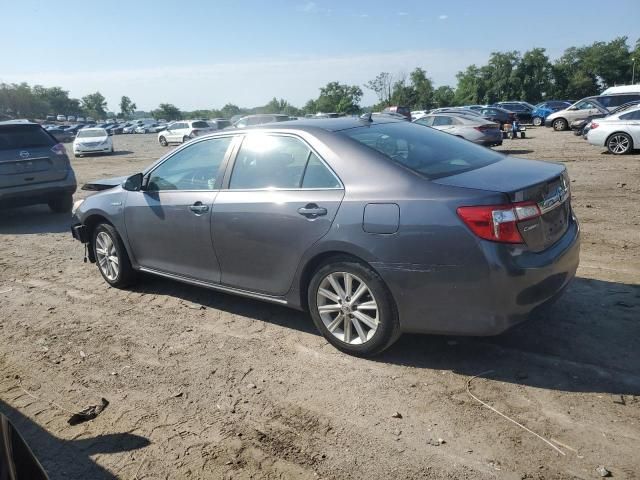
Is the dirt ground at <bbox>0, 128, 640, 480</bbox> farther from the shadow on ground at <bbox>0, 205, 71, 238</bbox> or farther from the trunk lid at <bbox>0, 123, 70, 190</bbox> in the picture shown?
the trunk lid at <bbox>0, 123, 70, 190</bbox>

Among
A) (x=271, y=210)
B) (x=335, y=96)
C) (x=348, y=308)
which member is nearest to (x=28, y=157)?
(x=271, y=210)

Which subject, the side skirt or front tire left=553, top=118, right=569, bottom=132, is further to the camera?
front tire left=553, top=118, right=569, bottom=132

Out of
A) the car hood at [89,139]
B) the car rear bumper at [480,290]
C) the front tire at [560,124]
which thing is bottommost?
the car rear bumper at [480,290]

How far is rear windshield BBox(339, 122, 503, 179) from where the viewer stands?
3.61m

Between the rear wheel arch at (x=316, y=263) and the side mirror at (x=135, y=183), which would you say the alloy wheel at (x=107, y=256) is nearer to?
the side mirror at (x=135, y=183)

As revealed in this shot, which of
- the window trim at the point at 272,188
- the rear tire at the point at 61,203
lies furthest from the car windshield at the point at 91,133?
the window trim at the point at 272,188

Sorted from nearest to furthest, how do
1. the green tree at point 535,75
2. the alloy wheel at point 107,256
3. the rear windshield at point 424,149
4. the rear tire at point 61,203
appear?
the rear windshield at point 424,149, the alloy wheel at point 107,256, the rear tire at point 61,203, the green tree at point 535,75

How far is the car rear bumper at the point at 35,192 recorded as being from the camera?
29.4 feet


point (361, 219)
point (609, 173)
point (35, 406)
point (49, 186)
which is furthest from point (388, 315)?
point (609, 173)

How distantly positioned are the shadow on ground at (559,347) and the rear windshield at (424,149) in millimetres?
1193

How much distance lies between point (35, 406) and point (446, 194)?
306cm

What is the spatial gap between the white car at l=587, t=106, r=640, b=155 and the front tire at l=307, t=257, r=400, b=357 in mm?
13994

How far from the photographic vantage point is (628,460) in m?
2.53

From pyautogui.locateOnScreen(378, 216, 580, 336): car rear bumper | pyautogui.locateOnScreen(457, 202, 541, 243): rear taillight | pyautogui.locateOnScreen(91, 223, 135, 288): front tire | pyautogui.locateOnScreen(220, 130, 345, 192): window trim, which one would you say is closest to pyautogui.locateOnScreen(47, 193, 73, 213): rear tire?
pyautogui.locateOnScreen(91, 223, 135, 288): front tire
